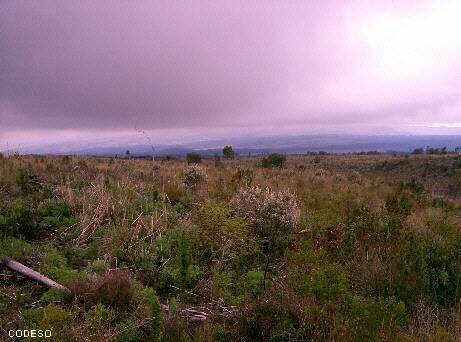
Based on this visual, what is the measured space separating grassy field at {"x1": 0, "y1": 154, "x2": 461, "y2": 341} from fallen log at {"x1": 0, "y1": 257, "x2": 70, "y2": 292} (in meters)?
0.11

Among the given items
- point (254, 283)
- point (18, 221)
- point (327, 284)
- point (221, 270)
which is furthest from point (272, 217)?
point (18, 221)

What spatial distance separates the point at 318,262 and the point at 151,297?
2.61 m

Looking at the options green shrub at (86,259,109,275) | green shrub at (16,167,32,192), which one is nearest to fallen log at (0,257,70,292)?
green shrub at (86,259,109,275)

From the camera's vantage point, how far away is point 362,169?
49344mm

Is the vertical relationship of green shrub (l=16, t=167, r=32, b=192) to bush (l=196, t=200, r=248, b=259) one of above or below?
above

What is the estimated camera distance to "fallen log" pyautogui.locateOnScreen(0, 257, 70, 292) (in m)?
4.73

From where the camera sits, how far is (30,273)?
5.02 metres

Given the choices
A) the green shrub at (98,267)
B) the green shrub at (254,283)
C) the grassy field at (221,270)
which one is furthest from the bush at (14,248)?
the green shrub at (254,283)

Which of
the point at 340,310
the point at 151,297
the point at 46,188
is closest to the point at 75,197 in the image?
the point at 46,188

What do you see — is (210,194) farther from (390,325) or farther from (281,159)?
(281,159)

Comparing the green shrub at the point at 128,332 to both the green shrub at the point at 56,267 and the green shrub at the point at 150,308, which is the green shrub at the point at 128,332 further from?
the green shrub at the point at 56,267

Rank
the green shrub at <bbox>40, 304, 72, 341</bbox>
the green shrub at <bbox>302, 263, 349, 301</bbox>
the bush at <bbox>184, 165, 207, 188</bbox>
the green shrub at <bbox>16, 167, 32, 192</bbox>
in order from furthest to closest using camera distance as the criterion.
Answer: the bush at <bbox>184, 165, 207, 188</bbox> → the green shrub at <bbox>16, 167, 32, 192</bbox> → the green shrub at <bbox>302, 263, 349, 301</bbox> → the green shrub at <bbox>40, 304, 72, 341</bbox>

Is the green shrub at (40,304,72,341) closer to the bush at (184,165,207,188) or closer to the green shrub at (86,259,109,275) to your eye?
the green shrub at (86,259,109,275)

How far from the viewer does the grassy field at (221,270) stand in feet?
13.2
